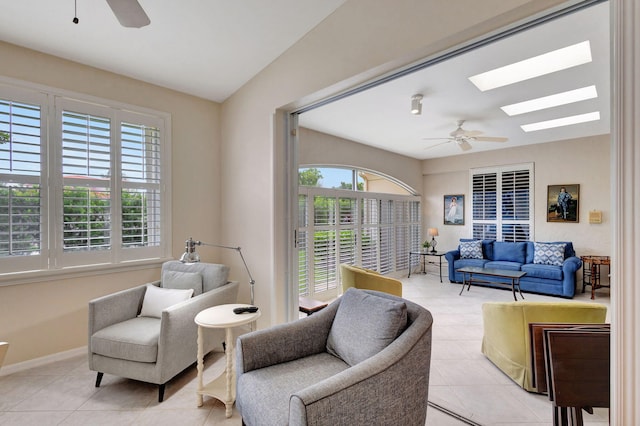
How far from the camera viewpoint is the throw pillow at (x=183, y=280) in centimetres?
269

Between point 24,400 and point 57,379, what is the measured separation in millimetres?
258

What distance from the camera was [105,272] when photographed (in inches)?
112

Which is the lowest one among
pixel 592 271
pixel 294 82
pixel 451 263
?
pixel 451 263

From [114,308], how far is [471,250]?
19.0ft

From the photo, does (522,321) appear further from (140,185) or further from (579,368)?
(140,185)

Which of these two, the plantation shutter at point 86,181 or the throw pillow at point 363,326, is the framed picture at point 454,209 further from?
the plantation shutter at point 86,181

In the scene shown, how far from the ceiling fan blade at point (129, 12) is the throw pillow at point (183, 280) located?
1.95m

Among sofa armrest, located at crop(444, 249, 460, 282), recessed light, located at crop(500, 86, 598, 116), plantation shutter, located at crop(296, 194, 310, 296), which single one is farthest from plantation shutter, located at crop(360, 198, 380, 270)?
recessed light, located at crop(500, 86, 598, 116)

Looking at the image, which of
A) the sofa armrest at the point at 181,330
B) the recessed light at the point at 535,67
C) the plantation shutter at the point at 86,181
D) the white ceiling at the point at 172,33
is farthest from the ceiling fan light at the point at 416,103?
the plantation shutter at the point at 86,181

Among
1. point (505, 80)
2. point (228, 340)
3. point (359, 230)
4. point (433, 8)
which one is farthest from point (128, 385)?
point (505, 80)

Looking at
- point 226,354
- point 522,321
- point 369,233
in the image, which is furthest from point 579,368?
point 369,233

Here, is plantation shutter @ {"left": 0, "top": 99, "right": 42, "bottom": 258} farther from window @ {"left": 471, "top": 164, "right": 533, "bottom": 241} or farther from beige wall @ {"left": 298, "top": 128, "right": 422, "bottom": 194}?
window @ {"left": 471, "top": 164, "right": 533, "bottom": 241}

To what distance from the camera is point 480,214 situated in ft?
20.9

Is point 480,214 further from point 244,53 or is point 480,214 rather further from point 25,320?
point 25,320
